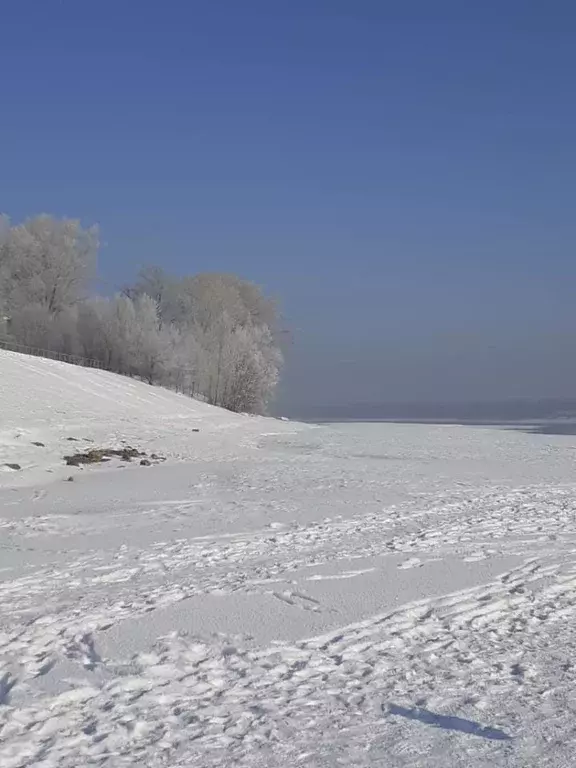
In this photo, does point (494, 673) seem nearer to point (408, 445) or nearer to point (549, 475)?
point (549, 475)

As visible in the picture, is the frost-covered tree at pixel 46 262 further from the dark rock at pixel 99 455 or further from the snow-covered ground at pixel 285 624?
the snow-covered ground at pixel 285 624

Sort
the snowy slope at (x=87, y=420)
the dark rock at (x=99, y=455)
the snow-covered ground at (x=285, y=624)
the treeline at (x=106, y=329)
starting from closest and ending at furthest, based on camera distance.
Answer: the snow-covered ground at (x=285, y=624) → the dark rock at (x=99, y=455) → the snowy slope at (x=87, y=420) → the treeline at (x=106, y=329)

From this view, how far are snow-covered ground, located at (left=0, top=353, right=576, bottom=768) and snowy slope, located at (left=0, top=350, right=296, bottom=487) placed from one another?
4821 mm

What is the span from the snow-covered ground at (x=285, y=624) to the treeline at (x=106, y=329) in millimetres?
43892

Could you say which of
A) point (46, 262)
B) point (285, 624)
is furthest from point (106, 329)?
point (285, 624)

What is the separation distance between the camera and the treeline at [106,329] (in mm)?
58938

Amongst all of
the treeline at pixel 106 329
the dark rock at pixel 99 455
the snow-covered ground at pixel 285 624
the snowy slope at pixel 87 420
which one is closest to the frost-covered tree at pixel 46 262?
the treeline at pixel 106 329

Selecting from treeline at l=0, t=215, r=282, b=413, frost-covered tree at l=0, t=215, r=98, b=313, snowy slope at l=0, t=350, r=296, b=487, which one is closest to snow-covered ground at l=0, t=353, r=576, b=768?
snowy slope at l=0, t=350, r=296, b=487

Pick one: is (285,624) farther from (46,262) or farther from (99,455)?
(46,262)

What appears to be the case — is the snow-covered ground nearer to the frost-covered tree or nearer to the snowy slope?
the snowy slope

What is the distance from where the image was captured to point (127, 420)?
32.1 meters

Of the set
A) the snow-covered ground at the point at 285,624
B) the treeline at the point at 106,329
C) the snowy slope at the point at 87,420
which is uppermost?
the treeline at the point at 106,329

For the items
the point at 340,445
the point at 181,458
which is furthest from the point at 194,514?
the point at 340,445

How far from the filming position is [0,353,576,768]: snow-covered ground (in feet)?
14.6
